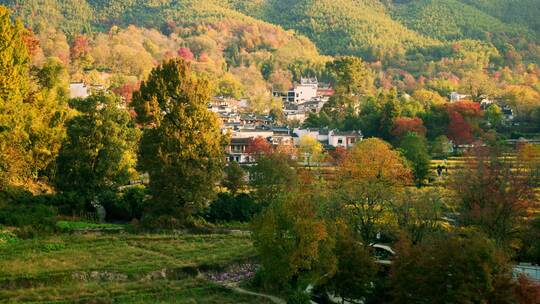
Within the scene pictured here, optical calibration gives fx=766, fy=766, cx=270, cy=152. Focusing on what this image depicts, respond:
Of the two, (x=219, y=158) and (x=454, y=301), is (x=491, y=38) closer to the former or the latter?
(x=219, y=158)

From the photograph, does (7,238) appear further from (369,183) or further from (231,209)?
(369,183)

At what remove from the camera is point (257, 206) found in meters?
32.8

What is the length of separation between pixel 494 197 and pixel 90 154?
629 inches

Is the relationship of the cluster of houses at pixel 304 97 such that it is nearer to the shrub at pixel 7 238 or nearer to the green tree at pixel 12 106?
the green tree at pixel 12 106

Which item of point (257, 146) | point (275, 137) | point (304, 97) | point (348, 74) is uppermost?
point (348, 74)

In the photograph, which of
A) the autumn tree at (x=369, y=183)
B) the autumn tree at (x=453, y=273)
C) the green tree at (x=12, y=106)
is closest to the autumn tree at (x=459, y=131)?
the autumn tree at (x=369, y=183)

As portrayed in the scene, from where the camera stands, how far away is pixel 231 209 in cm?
3222

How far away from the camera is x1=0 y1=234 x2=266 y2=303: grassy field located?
1941 cm

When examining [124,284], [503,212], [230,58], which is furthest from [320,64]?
[124,284]

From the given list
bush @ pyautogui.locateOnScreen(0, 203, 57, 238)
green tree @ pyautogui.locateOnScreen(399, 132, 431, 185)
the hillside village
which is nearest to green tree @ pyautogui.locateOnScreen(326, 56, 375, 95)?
the hillside village

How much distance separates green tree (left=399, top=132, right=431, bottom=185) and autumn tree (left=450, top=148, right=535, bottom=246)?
904 cm

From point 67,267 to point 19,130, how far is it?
10979mm

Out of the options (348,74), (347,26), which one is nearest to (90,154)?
(348,74)

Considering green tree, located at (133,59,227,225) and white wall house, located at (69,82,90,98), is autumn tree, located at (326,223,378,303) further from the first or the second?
white wall house, located at (69,82,90,98)
